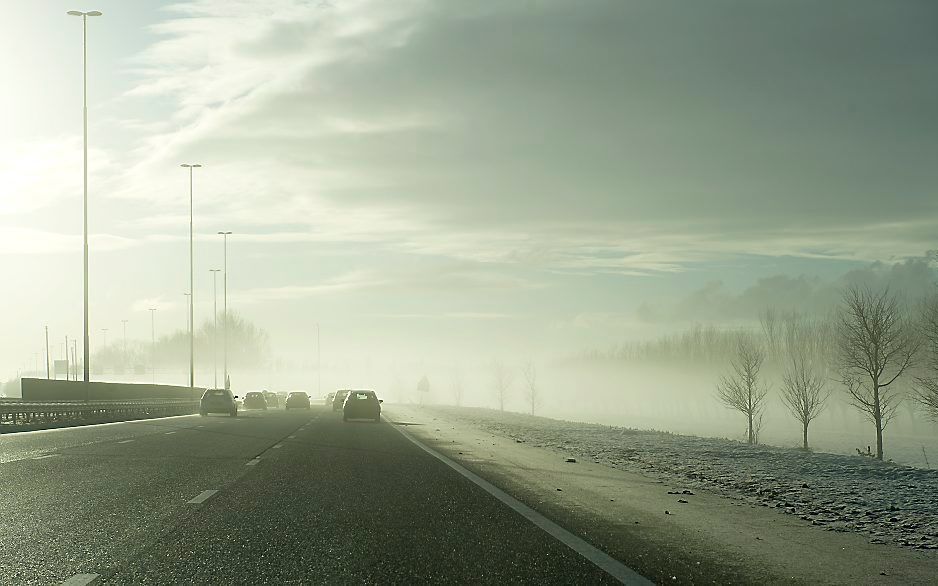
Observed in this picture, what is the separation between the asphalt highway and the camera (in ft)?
24.1

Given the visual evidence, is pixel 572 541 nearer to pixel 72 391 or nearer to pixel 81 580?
pixel 81 580

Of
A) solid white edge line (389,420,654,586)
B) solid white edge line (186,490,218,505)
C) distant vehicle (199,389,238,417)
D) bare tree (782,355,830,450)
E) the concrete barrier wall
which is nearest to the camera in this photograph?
solid white edge line (389,420,654,586)

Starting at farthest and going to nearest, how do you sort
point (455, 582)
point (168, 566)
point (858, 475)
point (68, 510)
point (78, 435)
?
point (78, 435), point (858, 475), point (68, 510), point (168, 566), point (455, 582)

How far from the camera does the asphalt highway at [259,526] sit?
7332mm

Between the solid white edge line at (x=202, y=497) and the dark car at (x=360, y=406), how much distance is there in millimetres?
32282

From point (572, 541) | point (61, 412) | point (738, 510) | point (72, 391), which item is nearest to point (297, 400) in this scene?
point (72, 391)

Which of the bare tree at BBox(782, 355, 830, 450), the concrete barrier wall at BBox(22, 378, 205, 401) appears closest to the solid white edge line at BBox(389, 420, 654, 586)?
the bare tree at BBox(782, 355, 830, 450)

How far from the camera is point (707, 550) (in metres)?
8.80

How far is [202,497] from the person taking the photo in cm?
1223

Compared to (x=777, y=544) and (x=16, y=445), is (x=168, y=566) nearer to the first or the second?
(x=777, y=544)

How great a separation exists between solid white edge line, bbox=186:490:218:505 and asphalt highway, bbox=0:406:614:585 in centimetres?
2

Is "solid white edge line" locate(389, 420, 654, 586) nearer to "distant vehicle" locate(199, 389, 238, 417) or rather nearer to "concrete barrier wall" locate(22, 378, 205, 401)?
"distant vehicle" locate(199, 389, 238, 417)

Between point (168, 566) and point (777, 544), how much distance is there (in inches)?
216

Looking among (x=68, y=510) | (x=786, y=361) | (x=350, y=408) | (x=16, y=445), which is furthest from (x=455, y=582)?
(x=786, y=361)
